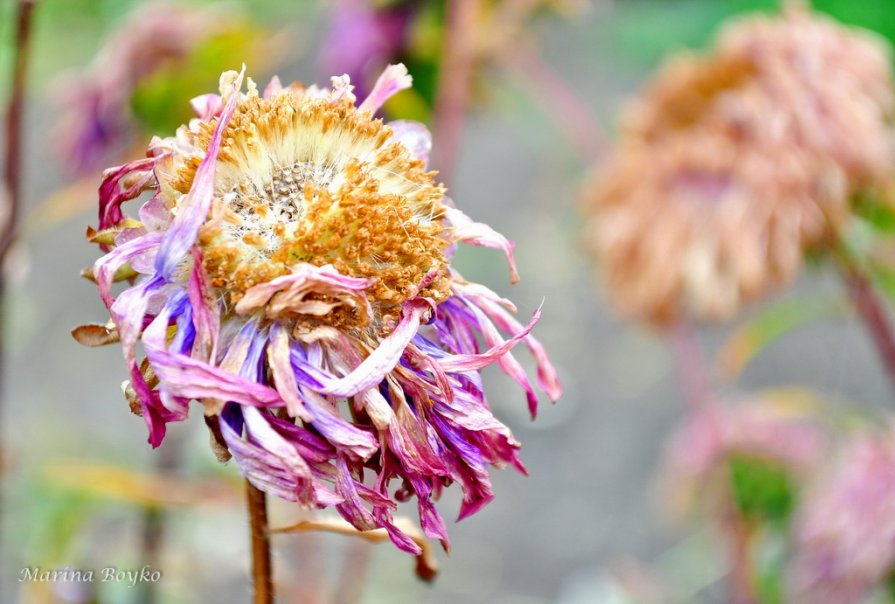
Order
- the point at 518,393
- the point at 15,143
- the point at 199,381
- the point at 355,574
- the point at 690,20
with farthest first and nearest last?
the point at 518,393 < the point at 690,20 < the point at 355,574 < the point at 15,143 < the point at 199,381

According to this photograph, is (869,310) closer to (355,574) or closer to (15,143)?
(355,574)

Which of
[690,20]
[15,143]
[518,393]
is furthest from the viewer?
[518,393]

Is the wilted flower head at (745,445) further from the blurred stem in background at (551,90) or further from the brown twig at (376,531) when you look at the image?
the brown twig at (376,531)

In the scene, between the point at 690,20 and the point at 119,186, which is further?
the point at 690,20

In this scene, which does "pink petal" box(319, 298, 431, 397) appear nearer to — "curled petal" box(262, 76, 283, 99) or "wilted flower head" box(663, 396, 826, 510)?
"curled petal" box(262, 76, 283, 99)

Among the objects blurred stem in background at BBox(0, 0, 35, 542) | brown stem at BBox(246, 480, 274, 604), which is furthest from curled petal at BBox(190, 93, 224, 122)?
blurred stem in background at BBox(0, 0, 35, 542)

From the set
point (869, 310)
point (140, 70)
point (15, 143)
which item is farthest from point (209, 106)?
point (869, 310)

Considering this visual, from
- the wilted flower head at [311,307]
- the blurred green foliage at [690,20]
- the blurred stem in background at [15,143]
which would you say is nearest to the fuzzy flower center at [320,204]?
the wilted flower head at [311,307]
